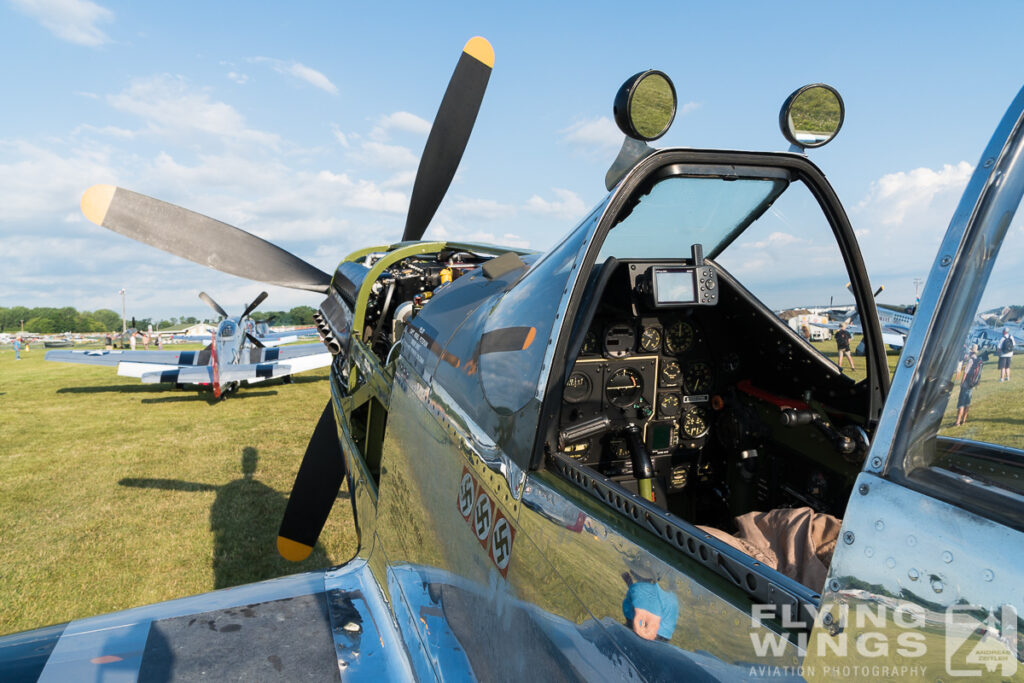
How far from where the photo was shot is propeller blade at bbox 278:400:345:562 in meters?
3.86

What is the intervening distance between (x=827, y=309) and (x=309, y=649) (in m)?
2.26

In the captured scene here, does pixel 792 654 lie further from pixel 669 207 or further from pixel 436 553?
pixel 669 207

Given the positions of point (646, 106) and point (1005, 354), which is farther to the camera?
point (646, 106)

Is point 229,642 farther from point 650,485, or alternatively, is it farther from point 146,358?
point 146,358

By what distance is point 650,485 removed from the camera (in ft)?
7.46

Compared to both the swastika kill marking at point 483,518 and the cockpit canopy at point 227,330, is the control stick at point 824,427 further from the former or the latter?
the cockpit canopy at point 227,330

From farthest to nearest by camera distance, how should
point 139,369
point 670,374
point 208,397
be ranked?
1. point 139,369
2. point 208,397
3. point 670,374

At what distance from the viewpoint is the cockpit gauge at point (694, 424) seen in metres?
2.71

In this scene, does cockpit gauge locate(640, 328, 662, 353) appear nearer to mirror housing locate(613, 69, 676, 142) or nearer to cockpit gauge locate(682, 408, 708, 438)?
cockpit gauge locate(682, 408, 708, 438)

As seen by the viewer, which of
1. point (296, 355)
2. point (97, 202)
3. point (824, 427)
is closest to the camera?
point (824, 427)

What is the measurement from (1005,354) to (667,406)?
1.90 meters

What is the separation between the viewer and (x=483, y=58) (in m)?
5.45

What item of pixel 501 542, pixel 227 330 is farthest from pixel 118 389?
pixel 501 542

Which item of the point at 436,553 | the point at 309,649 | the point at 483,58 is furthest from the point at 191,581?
the point at 483,58
